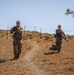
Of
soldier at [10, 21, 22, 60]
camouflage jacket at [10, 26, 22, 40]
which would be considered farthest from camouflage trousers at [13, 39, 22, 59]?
camouflage jacket at [10, 26, 22, 40]

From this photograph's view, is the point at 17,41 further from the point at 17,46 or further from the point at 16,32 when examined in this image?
the point at 16,32

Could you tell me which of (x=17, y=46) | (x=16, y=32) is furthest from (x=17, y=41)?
(x=16, y=32)

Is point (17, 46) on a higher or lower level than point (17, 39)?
lower

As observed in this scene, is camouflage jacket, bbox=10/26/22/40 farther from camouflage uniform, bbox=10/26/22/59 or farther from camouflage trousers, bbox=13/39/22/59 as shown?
camouflage trousers, bbox=13/39/22/59

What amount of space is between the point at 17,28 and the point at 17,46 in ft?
4.05

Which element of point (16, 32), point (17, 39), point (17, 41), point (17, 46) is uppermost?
point (16, 32)

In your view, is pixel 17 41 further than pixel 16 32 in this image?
Yes

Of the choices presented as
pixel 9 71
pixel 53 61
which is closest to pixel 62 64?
pixel 53 61

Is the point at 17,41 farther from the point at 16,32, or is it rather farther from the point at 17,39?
the point at 16,32

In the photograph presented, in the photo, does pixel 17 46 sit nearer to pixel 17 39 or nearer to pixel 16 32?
pixel 17 39

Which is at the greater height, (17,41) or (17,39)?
(17,39)

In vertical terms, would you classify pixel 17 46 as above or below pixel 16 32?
below

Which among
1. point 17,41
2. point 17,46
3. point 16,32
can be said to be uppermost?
point 16,32

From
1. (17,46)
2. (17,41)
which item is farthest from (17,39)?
(17,46)
